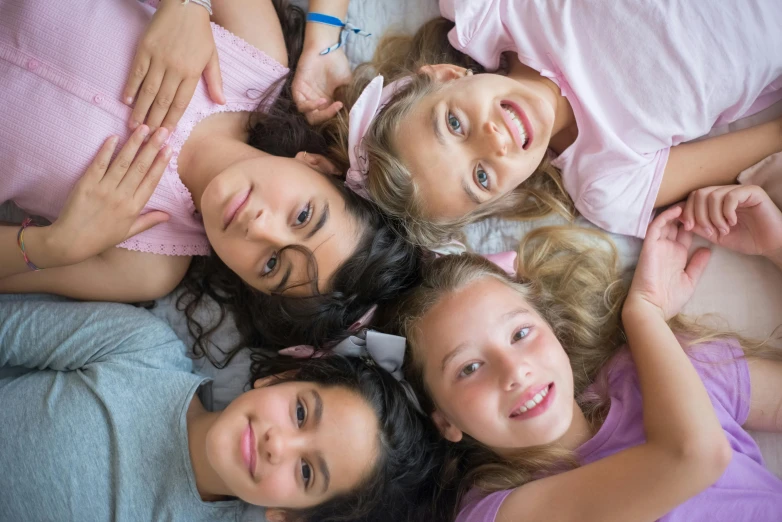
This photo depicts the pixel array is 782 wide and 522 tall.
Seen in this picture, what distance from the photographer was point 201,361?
A: 1.62m

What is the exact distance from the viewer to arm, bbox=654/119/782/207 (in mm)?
1572

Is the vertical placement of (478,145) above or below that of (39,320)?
above

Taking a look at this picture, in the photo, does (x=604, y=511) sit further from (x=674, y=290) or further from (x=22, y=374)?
(x=22, y=374)

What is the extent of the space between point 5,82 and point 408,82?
36.1 inches

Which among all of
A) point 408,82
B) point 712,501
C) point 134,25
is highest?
point 134,25

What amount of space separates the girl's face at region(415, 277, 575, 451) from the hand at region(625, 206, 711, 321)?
0.35 meters

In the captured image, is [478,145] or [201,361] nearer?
[478,145]

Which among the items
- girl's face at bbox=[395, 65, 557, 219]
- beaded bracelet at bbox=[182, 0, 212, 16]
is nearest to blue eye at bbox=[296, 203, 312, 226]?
girl's face at bbox=[395, 65, 557, 219]

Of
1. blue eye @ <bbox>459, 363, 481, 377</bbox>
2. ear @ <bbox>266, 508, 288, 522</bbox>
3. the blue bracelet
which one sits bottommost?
ear @ <bbox>266, 508, 288, 522</bbox>

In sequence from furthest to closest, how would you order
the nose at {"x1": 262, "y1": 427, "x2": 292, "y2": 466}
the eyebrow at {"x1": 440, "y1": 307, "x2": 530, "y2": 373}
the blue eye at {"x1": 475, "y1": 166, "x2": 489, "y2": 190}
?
the blue eye at {"x1": 475, "y1": 166, "x2": 489, "y2": 190} < the eyebrow at {"x1": 440, "y1": 307, "x2": 530, "y2": 373} < the nose at {"x1": 262, "y1": 427, "x2": 292, "y2": 466}

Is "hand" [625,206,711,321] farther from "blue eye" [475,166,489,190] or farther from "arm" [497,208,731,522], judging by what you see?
"blue eye" [475,166,489,190]

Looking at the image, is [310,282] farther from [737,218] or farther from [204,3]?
[737,218]

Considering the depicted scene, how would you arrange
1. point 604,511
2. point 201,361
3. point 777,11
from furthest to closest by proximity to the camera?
1. point 201,361
2. point 777,11
3. point 604,511

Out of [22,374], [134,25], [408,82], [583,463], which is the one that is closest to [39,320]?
[22,374]
